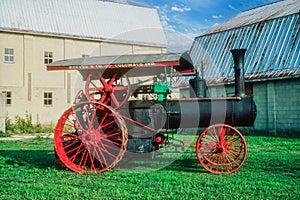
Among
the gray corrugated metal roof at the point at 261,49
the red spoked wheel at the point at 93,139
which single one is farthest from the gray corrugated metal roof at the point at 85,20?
the red spoked wheel at the point at 93,139

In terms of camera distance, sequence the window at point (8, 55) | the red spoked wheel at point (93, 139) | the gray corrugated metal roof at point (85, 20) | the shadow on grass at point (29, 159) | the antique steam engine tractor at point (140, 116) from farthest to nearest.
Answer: the gray corrugated metal roof at point (85, 20) < the window at point (8, 55) < the shadow on grass at point (29, 159) < the antique steam engine tractor at point (140, 116) < the red spoked wheel at point (93, 139)

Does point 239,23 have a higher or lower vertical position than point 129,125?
higher

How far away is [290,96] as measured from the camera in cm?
2020

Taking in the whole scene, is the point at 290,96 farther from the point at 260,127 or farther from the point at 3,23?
the point at 3,23

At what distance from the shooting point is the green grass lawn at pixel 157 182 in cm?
724

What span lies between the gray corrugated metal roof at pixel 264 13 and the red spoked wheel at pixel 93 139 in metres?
16.2

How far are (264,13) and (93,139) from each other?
20.5 m

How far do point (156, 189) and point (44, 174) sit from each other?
314 centimetres

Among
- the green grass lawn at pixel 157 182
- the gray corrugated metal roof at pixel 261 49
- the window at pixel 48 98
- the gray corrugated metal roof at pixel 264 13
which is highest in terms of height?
the gray corrugated metal roof at pixel 264 13

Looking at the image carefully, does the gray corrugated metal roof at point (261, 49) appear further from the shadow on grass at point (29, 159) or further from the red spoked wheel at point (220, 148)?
the shadow on grass at point (29, 159)

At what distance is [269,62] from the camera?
21938 millimetres

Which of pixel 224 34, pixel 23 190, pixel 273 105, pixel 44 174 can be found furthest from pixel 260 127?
pixel 23 190

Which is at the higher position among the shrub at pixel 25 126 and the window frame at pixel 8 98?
the window frame at pixel 8 98

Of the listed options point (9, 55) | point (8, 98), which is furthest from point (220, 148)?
point (9, 55)
